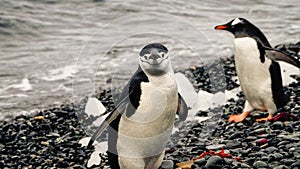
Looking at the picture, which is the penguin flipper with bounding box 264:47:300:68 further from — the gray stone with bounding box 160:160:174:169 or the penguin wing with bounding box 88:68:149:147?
the penguin wing with bounding box 88:68:149:147

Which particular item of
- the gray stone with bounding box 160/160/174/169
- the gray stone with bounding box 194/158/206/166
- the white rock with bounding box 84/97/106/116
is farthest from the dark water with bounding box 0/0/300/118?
the gray stone with bounding box 194/158/206/166

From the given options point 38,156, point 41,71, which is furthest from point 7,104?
point 38,156

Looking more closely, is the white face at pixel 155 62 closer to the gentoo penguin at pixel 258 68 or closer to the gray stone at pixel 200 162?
the gray stone at pixel 200 162

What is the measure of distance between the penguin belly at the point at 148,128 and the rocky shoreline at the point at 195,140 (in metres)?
0.37

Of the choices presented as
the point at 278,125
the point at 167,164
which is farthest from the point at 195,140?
the point at 167,164

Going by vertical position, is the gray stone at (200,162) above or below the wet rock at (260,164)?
below

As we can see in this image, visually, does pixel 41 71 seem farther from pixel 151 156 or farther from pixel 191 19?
pixel 151 156

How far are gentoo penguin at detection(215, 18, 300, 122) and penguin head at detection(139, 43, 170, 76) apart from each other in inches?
73.7

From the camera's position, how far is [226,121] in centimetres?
656

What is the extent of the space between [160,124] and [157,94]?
29 centimetres

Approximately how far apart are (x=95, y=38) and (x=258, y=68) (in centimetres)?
831

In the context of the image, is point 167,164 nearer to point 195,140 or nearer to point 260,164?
point 260,164

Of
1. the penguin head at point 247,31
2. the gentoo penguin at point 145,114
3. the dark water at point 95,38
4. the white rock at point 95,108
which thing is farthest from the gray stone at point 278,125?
the white rock at point 95,108

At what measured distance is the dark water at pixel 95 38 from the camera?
10023 millimetres
